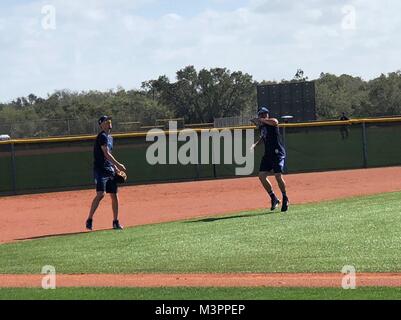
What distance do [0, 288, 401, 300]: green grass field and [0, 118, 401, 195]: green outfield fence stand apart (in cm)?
1720

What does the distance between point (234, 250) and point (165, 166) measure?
16194 mm

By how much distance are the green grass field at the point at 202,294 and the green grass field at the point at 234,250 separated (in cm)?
1

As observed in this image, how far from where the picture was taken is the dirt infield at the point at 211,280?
8008 mm

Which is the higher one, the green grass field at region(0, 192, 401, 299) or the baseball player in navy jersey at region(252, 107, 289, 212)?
the baseball player in navy jersey at region(252, 107, 289, 212)

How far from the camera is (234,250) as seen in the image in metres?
10.5

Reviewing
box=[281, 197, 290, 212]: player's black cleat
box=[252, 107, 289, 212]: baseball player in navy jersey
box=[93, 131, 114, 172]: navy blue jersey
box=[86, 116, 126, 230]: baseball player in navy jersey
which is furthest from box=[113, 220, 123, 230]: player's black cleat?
box=[281, 197, 290, 212]: player's black cleat

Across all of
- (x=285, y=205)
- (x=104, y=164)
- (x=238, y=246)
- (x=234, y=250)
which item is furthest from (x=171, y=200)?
(x=234, y=250)

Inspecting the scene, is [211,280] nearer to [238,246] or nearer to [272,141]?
[238,246]

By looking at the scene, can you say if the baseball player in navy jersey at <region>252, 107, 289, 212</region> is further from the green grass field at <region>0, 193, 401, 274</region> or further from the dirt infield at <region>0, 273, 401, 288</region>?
the dirt infield at <region>0, 273, 401, 288</region>

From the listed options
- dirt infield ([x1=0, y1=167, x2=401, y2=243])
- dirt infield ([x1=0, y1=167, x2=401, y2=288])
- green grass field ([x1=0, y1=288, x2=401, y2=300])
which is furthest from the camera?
dirt infield ([x1=0, y1=167, x2=401, y2=243])

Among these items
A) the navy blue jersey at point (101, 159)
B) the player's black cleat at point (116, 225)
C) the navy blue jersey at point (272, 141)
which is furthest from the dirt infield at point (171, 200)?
the navy blue jersey at point (272, 141)

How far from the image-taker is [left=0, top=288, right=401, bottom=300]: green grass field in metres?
7.25

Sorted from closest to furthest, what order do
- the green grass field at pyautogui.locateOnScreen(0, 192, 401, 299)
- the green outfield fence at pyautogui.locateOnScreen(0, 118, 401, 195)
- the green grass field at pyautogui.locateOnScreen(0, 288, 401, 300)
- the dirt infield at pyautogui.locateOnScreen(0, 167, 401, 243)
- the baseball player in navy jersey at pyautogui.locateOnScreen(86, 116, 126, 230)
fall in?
the green grass field at pyautogui.locateOnScreen(0, 288, 401, 300)
the green grass field at pyautogui.locateOnScreen(0, 192, 401, 299)
the baseball player in navy jersey at pyautogui.locateOnScreen(86, 116, 126, 230)
the dirt infield at pyautogui.locateOnScreen(0, 167, 401, 243)
the green outfield fence at pyautogui.locateOnScreen(0, 118, 401, 195)

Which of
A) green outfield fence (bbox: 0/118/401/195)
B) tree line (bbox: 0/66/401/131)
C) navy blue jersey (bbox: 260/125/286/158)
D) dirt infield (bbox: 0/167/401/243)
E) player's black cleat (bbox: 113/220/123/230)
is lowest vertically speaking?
dirt infield (bbox: 0/167/401/243)
